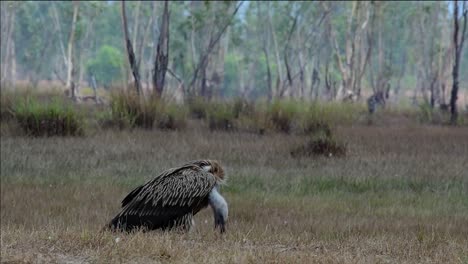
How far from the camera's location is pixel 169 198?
18.5 ft

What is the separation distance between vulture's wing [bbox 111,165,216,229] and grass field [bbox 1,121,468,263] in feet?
0.59

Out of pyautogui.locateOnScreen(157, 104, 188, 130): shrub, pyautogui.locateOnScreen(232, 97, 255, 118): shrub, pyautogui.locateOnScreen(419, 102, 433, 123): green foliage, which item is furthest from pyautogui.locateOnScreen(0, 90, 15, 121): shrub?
pyautogui.locateOnScreen(419, 102, 433, 123): green foliage

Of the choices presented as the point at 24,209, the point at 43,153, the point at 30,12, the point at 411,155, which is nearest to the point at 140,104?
the point at 43,153

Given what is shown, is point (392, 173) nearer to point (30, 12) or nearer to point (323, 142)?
point (323, 142)

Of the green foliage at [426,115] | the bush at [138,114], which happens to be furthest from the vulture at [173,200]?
the green foliage at [426,115]

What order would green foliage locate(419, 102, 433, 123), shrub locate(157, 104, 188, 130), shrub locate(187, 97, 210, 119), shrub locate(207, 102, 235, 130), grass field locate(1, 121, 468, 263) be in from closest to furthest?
1. grass field locate(1, 121, 468, 263)
2. shrub locate(157, 104, 188, 130)
3. shrub locate(207, 102, 235, 130)
4. shrub locate(187, 97, 210, 119)
5. green foliage locate(419, 102, 433, 123)

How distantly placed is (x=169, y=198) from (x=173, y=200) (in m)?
0.03

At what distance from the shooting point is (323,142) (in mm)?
12094

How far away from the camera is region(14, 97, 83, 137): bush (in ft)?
45.3

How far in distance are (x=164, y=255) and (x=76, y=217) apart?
113 inches

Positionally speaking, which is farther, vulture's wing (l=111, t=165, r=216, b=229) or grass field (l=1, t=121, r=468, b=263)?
vulture's wing (l=111, t=165, r=216, b=229)

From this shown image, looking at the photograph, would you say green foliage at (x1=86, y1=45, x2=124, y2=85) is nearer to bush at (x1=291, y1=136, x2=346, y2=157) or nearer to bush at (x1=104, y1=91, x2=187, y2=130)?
bush at (x1=104, y1=91, x2=187, y2=130)

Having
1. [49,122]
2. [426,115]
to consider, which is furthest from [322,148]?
[426,115]

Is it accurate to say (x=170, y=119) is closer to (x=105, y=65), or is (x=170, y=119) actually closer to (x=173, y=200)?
(x=173, y=200)
